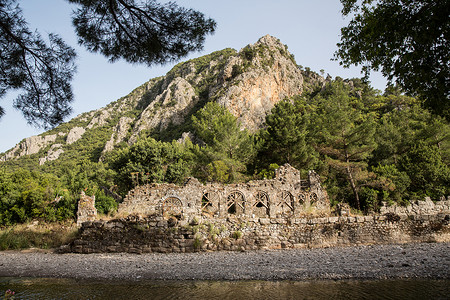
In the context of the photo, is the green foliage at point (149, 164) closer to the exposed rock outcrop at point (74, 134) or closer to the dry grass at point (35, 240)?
the dry grass at point (35, 240)

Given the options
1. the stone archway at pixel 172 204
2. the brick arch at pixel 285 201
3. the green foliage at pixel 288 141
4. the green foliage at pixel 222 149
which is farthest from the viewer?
the green foliage at pixel 288 141

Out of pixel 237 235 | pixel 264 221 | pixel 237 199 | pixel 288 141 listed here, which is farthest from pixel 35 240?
pixel 288 141

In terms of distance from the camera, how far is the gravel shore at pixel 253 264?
6539mm

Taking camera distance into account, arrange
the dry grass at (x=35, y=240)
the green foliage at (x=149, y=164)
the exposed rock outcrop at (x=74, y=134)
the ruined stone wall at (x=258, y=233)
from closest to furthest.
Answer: the ruined stone wall at (x=258, y=233), the dry grass at (x=35, y=240), the green foliage at (x=149, y=164), the exposed rock outcrop at (x=74, y=134)

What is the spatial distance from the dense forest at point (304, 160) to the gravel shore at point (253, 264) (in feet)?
43.7

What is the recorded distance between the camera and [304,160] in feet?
83.7

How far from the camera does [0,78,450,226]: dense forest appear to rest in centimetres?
2234

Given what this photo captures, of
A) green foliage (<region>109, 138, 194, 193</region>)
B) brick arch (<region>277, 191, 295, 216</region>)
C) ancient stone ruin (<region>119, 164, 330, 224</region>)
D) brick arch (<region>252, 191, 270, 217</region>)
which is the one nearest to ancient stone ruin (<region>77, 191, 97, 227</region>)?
ancient stone ruin (<region>119, 164, 330, 224</region>)

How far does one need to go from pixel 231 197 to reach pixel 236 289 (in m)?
12.4

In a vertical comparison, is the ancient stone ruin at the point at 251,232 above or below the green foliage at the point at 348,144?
below

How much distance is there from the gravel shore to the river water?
41 centimetres

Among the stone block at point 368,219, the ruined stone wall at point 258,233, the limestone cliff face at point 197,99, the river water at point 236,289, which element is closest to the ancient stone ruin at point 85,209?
the ruined stone wall at point 258,233

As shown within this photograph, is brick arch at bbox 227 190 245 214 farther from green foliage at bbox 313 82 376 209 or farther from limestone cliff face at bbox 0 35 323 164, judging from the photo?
limestone cliff face at bbox 0 35 323 164

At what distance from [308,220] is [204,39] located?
302 inches
